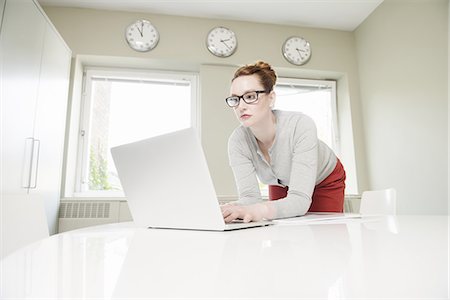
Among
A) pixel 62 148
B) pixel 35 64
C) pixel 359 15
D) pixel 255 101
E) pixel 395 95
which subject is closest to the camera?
pixel 255 101

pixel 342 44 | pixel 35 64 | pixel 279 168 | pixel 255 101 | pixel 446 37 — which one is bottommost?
pixel 279 168

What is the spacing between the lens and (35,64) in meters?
2.25

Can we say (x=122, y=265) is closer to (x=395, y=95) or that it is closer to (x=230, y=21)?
(x=395, y=95)

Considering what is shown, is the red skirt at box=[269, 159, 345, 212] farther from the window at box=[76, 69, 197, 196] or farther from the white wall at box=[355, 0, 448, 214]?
the window at box=[76, 69, 197, 196]

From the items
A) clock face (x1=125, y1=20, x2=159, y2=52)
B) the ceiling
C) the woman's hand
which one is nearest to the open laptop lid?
the woman's hand

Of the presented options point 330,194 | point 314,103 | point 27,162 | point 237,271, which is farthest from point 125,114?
point 237,271

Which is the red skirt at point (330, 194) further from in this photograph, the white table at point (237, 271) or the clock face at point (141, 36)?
the clock face at point (141, 36)

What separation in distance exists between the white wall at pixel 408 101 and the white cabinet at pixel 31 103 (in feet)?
9.49

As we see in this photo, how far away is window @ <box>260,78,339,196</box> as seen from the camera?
3.67 metres

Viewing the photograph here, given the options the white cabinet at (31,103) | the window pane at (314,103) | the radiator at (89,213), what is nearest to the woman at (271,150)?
the white cabinet at (31,103)

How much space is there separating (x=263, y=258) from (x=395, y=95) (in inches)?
123

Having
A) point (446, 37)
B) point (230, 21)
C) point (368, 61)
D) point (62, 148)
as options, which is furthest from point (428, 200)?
point (62, 148)

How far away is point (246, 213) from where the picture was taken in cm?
90

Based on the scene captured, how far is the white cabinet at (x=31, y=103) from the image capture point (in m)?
1.92
